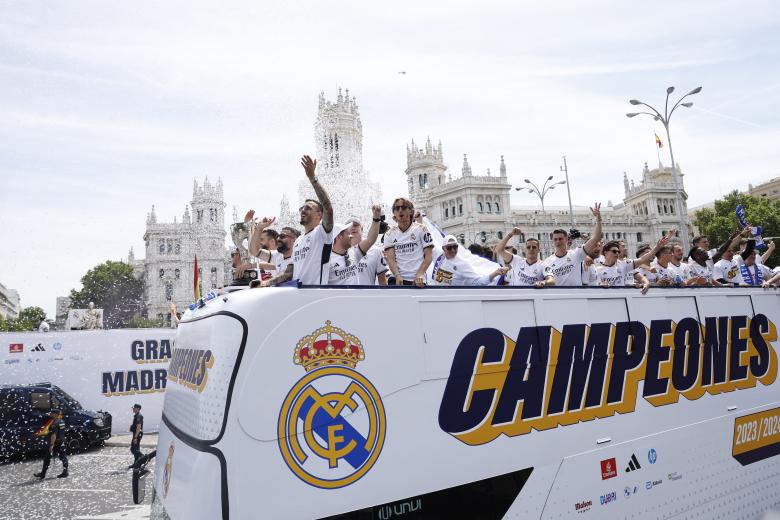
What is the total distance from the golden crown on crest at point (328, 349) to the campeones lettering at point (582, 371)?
804mm

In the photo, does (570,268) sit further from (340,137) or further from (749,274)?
(340,137)

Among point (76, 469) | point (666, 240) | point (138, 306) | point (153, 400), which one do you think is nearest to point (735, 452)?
point (666, 240)

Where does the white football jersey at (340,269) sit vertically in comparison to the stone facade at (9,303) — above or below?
below

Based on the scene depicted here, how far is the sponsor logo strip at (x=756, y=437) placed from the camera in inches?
245

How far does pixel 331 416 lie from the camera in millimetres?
3311

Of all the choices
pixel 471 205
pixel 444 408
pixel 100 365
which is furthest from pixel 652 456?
pixel 471 205

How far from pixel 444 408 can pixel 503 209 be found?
9681 cm

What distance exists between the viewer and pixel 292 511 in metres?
3.10

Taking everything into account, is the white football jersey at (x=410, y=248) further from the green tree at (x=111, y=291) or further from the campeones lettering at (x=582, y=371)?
the green tree at (x=111, y=291)

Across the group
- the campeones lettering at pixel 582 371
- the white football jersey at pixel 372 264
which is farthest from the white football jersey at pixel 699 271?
the white football jersey at pixel 372 264

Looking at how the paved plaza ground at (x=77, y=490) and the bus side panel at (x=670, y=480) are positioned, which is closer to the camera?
the bus side panel at (x=670, y=480)

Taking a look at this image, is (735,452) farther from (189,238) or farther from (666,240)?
(189,238)

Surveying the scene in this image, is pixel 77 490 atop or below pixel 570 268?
below

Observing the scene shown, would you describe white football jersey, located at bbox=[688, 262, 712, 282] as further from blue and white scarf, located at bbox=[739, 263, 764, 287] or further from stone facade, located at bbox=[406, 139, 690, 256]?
stone facade, located at bbox=[406, 139, 690, 256]
